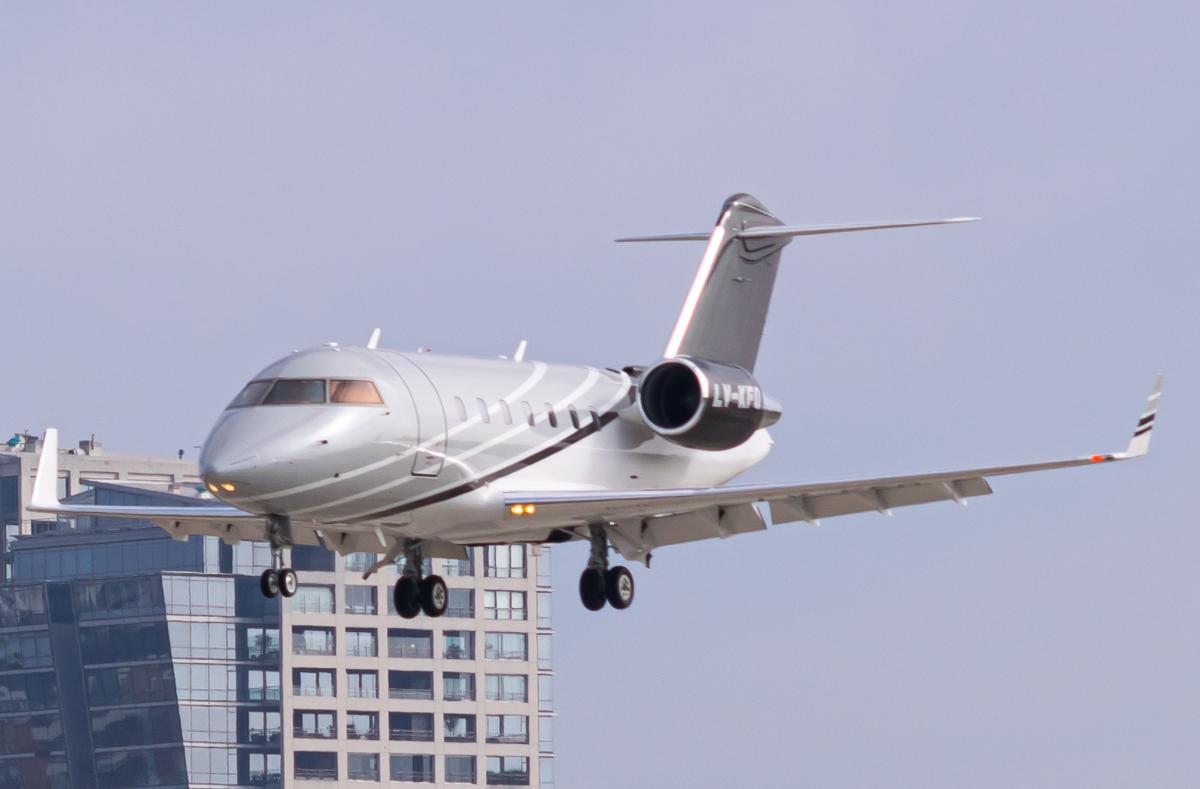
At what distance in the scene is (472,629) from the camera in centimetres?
12025

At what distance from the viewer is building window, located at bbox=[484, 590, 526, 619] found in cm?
12069

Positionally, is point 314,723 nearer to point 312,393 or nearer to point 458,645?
point 458,645

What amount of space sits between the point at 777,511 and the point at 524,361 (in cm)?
425

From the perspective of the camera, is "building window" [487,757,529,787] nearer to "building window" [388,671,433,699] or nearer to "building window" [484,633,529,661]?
"building window" [388,671,433,699]

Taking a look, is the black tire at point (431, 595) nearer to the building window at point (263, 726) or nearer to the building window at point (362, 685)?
the building window at point (362, 685)

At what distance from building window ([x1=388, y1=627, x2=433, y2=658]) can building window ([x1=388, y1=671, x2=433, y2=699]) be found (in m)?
0.87

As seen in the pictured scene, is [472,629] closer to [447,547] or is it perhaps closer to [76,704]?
[76,704]

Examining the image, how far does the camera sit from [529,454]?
1423 inches

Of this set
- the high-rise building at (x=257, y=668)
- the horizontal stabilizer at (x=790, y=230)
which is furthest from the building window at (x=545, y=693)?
the horizontal stabilizer at (x=790, y=230)

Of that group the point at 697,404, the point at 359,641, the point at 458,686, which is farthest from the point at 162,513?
the point at 458,686

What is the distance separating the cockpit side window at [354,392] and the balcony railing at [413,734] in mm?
84294

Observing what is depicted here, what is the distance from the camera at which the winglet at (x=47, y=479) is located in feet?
121

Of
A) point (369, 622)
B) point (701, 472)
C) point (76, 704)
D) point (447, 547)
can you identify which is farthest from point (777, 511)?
point (76, 704)

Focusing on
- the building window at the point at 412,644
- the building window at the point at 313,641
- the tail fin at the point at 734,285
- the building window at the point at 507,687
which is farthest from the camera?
the building window at the point at 507,687
